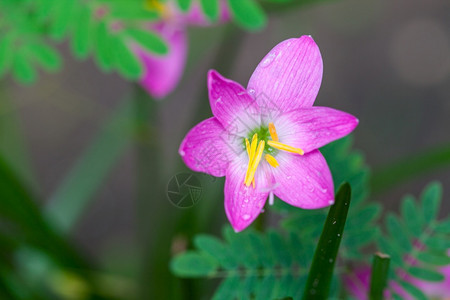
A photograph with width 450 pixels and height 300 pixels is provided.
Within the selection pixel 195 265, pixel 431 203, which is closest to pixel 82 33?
pixel 195 265

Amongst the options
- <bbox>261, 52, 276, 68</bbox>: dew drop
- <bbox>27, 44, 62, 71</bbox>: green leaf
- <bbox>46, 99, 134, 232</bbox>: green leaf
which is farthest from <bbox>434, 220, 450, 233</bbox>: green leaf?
<bbox>46, 99, 134, 232</bbox>: green leaf

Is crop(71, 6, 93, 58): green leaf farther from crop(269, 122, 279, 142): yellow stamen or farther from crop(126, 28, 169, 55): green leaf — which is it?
crop(269, 122, 279, 142): yellow stamen

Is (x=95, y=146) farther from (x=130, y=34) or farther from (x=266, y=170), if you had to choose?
(x=266, y=170)

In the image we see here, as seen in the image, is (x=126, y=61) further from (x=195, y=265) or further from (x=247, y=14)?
(x=195, y=265)

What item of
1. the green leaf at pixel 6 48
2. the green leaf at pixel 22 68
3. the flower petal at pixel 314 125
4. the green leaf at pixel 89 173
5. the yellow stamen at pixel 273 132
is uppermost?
the flower petal at pixel 314 125

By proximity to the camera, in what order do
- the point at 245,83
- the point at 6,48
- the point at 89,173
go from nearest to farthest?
the point at 6,48 < the point at 89,173 < the point at 245,83

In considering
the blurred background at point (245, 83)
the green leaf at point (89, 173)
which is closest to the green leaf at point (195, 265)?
the green leaf at point (89, 173)

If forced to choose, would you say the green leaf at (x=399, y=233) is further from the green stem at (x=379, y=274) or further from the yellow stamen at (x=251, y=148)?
the yellow stamen at (x=251, y=148)
